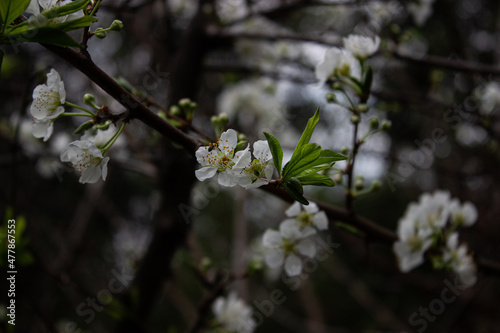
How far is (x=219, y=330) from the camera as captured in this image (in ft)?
4.83

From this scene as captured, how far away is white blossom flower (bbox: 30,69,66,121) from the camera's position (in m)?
0.75

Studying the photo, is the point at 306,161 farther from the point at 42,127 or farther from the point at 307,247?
the point at 42,127

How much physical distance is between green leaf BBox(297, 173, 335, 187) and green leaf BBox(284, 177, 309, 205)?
0.12 ft

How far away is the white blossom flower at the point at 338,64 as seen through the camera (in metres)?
1.05

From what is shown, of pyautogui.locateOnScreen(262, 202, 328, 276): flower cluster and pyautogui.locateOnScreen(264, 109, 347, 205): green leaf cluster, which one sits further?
pyautogui.locateOnScreen(262, 202, 328, 276): flower cluster

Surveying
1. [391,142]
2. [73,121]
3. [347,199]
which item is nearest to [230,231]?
[391,142]

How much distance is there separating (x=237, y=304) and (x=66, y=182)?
3709 millimetres

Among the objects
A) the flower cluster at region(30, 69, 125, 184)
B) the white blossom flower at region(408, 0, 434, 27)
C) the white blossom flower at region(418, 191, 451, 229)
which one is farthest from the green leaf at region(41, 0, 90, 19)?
the white blossom flower at region(408, 0, 434, 27)

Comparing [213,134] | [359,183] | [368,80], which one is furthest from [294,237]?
[213,134]

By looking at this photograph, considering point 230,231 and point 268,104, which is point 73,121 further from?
point 230,231

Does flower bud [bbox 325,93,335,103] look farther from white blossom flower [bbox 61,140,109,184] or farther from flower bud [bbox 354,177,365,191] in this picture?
white blossom flower [bbox 61,140,109,184]

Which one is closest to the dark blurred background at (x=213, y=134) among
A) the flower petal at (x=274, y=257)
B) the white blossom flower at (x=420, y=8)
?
the white blossom flower at (x=420, y=8)

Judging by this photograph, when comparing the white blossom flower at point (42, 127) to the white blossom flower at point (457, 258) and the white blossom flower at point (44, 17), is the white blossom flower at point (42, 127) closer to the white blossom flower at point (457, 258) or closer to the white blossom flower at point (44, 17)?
the white blossom flower at point (44, 17)

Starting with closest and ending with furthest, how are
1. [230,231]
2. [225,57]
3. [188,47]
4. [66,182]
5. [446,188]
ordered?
[188,47], [446,188], [225,57], [66,182], [230,231]
